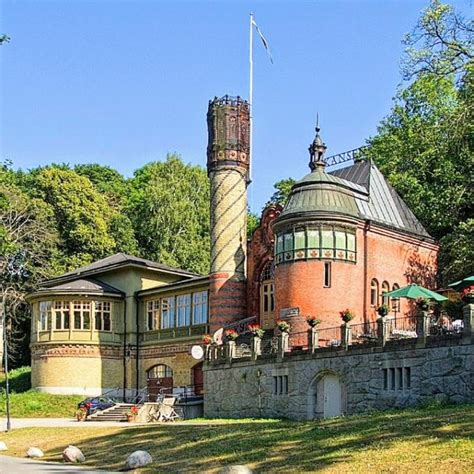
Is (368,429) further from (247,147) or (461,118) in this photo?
(247,147)

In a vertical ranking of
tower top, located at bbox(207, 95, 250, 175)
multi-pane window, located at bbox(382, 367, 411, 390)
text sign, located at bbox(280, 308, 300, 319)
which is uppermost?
tower top, located at bbox(207, 95, 250, 175)

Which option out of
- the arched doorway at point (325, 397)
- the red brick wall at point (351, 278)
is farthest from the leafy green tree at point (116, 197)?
the arched doorway at point (325, 397)

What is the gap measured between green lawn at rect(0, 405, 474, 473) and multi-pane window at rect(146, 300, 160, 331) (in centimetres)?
1969

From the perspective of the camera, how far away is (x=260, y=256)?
143 feet

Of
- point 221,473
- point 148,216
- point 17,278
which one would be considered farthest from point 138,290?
point 221,473

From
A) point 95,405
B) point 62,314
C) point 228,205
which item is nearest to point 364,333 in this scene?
point 228,205

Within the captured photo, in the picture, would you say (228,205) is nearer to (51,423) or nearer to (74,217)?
(51,423)

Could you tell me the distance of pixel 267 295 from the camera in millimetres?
42562

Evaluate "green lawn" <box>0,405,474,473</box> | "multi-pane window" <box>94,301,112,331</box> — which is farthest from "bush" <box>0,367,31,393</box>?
"green lawn" <box>0,405,474,473</box>

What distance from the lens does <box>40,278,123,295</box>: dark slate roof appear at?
47625 mm

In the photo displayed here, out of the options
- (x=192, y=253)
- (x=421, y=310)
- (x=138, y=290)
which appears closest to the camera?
(x=421, y=310)

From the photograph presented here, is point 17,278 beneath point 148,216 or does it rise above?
beneath

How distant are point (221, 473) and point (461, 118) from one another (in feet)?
52.0

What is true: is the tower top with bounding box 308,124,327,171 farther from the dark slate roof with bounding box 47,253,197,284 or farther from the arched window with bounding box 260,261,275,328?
the dark slate roof with bounding box 47,253,197,284
